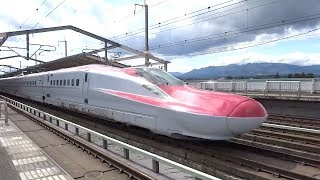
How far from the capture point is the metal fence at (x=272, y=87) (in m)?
22.3

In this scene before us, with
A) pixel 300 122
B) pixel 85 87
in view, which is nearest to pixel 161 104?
pixel 85 87

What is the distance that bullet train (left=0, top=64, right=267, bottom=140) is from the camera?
9.07 m

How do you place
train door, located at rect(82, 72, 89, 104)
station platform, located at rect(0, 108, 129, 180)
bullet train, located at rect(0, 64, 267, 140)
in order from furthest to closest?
train door, located at rect(82, 72, 89, 104)
bullet train, located at rect(0, 64, 267, 140)
station platform, located at rect(0, 108, 129, 180)

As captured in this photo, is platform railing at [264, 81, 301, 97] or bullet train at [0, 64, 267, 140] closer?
bullet train at [0, 64, 267, 140]

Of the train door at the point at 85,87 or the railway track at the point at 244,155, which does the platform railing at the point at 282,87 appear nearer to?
the railway track at the point at 244,155

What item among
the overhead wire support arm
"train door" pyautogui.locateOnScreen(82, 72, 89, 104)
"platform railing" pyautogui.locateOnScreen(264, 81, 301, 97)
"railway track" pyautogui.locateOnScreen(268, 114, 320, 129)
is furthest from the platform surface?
"platform railing" pyautogui.locateOnScreen(264, 81, 301, 97)

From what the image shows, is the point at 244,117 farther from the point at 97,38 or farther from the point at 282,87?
the point at 97,38

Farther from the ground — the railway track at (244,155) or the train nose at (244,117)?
the train nose at (244,117)

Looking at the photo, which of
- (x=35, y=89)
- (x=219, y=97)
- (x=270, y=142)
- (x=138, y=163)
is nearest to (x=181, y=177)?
(x=138, y=163)

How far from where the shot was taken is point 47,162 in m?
9.34

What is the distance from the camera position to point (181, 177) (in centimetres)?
823

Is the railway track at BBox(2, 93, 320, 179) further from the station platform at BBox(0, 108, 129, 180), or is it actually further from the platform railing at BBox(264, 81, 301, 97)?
the platform railing at BBox(264, 81, 301, 97)

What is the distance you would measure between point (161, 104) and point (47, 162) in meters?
3.41

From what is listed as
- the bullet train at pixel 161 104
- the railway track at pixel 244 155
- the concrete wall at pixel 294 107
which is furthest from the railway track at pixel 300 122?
the bullet train at pixel 161 104
